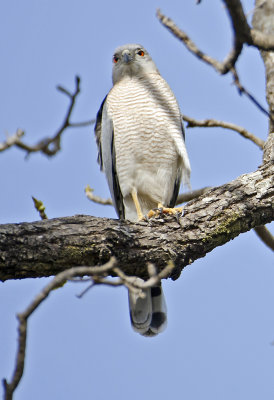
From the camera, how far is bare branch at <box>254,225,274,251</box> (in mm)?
5097

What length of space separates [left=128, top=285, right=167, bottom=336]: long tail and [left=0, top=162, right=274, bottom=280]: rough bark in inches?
38.3

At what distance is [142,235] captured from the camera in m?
4.11

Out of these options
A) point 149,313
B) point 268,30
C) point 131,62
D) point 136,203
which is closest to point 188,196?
point 136,203

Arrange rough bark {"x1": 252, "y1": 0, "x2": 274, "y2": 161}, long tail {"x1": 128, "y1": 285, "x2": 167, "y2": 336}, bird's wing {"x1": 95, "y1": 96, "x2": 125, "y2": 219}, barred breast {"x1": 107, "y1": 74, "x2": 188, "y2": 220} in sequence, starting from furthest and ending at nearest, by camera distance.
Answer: bird's wing {"x1": 95, "y1": 96, "x2": 125, "y2": 219}, barred breast {"x1": 107, "y1": 74, "x2": 188, "y2": 220}, rough bark {"x1": 252, "y1": 0, "x2": 274, "y2": 161}, long tail {"x1": 128, "y1": 285, "x2": 167, "y2": 336}

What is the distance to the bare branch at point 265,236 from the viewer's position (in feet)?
16.7

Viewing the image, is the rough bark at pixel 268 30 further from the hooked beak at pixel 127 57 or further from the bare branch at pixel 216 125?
the hooked beak at pixel 127 57

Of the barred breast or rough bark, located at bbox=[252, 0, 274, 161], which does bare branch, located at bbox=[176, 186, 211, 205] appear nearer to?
the barred breast

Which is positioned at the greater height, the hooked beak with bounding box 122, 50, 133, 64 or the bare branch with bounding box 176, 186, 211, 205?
the hooked beak with bounding box 122, 50, 133, 64

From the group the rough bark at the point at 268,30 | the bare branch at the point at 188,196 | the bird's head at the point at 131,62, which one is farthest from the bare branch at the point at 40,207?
the bird's head at the point at 131,62

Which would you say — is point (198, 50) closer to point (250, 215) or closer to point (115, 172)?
point (250, 215)

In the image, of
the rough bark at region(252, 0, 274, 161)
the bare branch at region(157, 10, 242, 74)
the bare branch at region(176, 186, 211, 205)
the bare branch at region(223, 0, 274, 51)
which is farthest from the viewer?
the bare branch at region(176, 186, 211, 205)

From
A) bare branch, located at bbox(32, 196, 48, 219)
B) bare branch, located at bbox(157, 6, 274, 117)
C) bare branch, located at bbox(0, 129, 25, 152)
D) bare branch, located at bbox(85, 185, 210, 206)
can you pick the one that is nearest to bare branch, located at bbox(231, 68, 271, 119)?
bare branch, located at bbox(157, 6, 274, 117)

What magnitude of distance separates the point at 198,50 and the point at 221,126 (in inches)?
111

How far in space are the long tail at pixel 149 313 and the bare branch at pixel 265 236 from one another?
103 centimetres
